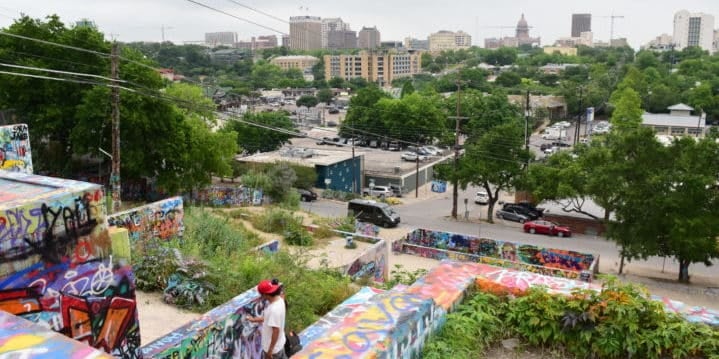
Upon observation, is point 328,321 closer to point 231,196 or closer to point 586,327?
point 586,327

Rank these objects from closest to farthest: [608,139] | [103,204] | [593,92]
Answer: [103,204] → [608,139] → [593,92]

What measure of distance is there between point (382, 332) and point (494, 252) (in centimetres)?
2155

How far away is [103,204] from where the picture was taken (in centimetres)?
716

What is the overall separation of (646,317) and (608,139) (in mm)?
29026

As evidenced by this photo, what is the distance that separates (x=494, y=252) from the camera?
86.4 ft

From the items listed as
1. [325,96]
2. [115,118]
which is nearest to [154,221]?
[115,118]

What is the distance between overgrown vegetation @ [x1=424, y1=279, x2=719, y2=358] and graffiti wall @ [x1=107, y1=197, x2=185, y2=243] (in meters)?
11.7

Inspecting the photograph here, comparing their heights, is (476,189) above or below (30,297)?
below

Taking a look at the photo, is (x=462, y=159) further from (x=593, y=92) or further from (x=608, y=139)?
(x=593, y=92)

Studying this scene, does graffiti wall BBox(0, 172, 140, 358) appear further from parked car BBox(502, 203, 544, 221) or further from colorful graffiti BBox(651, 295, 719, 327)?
parked car BBox(502, 203, 544, 221)

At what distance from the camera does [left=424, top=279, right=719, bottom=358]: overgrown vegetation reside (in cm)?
650

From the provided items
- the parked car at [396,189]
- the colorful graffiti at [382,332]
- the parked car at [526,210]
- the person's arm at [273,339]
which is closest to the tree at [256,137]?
the parked car at [396,189]

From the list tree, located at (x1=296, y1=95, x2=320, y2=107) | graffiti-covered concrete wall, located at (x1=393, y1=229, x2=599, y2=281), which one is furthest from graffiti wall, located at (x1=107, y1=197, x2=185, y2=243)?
tree, located at (x1=296, y1=95, x2=320, y2=107)

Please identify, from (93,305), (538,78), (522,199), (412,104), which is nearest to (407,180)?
(522,199)
